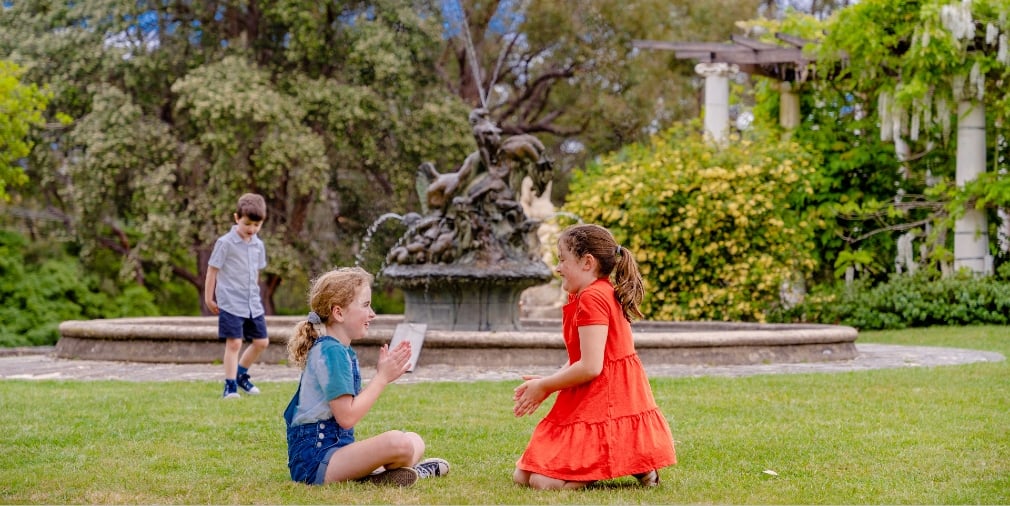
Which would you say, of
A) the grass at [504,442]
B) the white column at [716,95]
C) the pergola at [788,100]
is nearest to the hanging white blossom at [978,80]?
the pergola at [788,100]

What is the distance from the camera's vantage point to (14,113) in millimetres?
18859

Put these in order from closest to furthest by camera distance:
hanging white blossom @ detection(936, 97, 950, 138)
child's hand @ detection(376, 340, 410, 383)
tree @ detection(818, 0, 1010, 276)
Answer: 1. child's hand @ detection(376, 340, 410, 383)
2. tree @ detection(818, 0, 1010, 276)
3. hanging white blossom @ detection(936, 97, 950, 138)

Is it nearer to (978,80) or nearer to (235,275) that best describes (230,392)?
(235,275)

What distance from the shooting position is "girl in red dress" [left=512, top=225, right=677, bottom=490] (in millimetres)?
4758

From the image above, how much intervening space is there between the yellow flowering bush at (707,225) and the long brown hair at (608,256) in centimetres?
1279

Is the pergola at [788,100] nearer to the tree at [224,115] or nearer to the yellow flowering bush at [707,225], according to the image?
the yellow flowering bush at [707,225]

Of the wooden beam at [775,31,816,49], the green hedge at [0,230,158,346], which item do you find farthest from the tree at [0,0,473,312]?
the wooden beam at [775,31,816,49]

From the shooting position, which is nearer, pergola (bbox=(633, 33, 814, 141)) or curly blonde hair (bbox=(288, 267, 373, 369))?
curly blonde hair (bbox=(288, 267, 373, 369))

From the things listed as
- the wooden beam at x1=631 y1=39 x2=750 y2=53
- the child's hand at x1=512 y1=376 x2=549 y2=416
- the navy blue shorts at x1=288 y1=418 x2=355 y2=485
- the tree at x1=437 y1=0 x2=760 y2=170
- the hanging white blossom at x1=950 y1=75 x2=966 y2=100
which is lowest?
the navy blue shorts at x1=288 y1=418 x2=355 y2=485

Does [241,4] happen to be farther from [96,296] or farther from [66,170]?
[96,296]

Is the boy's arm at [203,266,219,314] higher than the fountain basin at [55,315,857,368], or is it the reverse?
the boy's arm at [203,266,219,314]

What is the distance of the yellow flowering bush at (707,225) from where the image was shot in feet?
58.3

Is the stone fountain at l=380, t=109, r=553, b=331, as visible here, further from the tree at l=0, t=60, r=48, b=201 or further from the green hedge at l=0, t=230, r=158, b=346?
the green hedge at l=0, t=230, r=158, b=346

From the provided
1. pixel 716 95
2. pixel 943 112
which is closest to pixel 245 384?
pixel 943 112
